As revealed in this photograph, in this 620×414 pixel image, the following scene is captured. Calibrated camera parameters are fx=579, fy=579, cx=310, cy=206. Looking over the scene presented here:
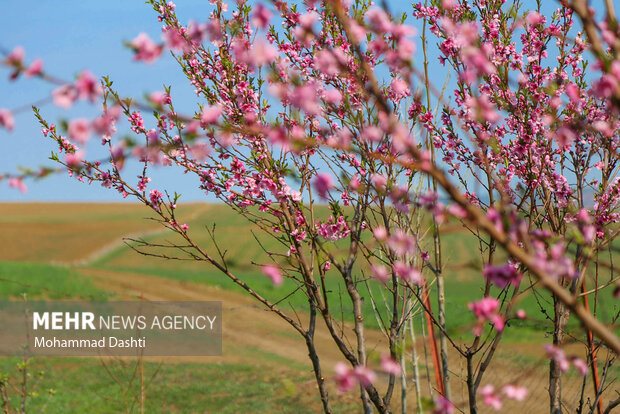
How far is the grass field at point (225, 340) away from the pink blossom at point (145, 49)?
Answer: 3.89 feet

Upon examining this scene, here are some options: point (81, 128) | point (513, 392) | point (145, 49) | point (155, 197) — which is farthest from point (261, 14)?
point (155, 197)

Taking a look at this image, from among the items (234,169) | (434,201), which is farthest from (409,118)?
(434,201)

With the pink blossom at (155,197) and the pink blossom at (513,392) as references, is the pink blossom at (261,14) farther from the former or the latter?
the pink blossom at (155,197)

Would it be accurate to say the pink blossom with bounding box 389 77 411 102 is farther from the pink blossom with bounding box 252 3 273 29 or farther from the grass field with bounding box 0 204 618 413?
the pink blossom with bounding box 252 3 273 29

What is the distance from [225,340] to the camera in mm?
18125

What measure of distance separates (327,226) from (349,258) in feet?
0.95

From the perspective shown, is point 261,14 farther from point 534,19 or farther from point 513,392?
point 534,19

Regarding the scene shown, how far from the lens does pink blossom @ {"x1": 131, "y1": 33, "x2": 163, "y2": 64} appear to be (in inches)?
64.5

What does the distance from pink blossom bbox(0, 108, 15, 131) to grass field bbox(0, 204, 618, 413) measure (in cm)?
130

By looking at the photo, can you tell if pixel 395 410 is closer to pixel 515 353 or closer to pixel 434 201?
pixel 515 353

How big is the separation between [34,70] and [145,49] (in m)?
0.30

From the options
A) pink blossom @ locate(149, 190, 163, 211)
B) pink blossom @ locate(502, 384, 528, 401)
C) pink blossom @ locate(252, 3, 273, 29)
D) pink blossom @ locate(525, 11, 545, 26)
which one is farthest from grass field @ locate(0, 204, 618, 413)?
pink blossom @ locate(525, 11, 545, 26)

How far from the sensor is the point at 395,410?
37.1 feet

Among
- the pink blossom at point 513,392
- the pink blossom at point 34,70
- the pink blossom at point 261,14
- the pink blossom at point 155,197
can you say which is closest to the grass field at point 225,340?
the pink blossom at point 513,392
